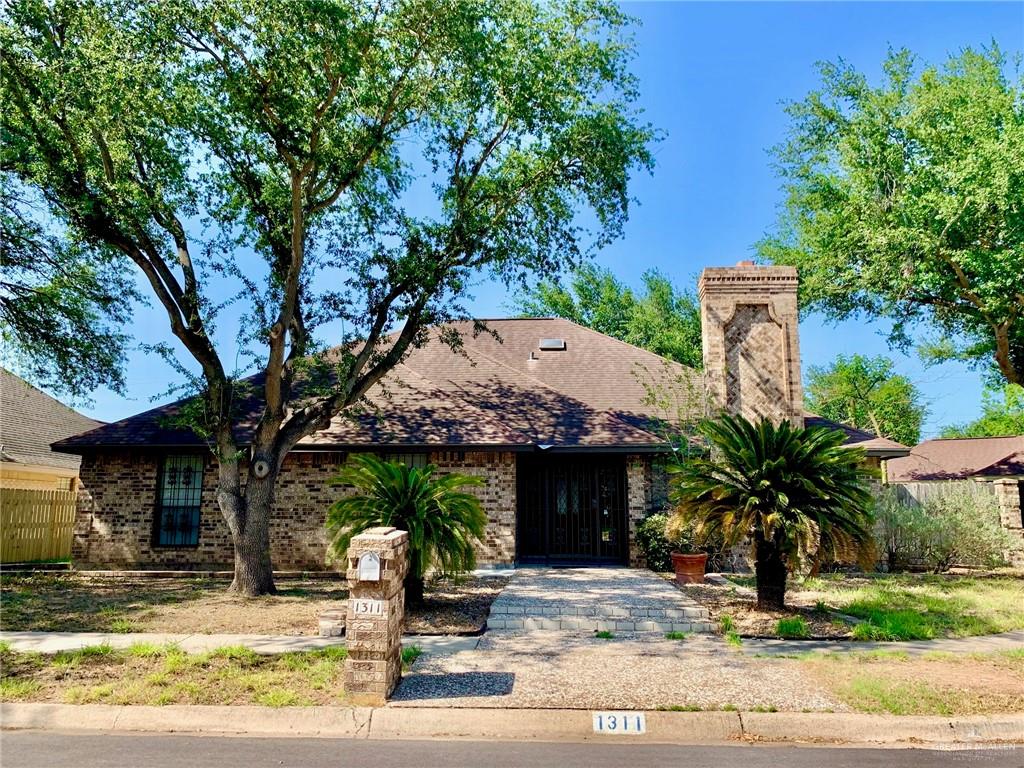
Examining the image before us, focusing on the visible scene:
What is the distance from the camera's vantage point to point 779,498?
894cm

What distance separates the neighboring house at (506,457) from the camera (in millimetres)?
14203

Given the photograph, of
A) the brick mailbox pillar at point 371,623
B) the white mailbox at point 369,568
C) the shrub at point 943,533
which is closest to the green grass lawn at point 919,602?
the shrub at point 943,533

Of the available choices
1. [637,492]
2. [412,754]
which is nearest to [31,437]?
[637,492]

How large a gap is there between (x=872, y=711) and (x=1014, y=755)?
0.93 m

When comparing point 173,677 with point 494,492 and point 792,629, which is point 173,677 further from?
point 494,492

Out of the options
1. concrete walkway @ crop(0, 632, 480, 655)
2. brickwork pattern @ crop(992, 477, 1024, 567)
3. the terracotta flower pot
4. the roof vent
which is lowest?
concrete walkway @ crop(0, 632, 480, 655)

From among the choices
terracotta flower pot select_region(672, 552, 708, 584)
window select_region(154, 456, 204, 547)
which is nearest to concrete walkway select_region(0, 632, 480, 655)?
terracotta flower pot select_region(672, 552, 708, 584)

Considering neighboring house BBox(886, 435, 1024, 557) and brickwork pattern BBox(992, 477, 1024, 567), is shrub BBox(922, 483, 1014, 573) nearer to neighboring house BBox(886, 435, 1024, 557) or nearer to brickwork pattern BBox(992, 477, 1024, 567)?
brickwork pattern BBox(992, 477, 1024, 567)

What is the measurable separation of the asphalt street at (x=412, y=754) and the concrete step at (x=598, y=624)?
145 inches

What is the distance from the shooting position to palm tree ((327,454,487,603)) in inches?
356

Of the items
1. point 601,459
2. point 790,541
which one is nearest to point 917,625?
point 790,541

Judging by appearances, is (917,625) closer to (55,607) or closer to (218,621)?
(218,621)

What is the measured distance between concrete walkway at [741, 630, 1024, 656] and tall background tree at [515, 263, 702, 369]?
2066 cm

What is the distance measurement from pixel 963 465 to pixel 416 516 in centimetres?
2875
